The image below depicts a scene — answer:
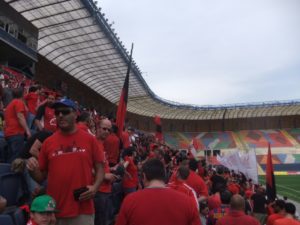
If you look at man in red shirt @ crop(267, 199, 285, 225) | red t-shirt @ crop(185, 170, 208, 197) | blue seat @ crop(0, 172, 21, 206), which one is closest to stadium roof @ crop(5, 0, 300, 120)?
red t-shirt @ crop(185, 170, 208, 197)

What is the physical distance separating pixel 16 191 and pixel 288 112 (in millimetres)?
48641

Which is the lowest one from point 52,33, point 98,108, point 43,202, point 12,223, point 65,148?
point 12,223

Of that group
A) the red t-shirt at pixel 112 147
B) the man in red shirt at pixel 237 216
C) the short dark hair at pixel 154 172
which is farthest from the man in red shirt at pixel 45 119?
the short dark hair at pixel 154 172

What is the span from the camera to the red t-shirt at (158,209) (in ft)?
8.19

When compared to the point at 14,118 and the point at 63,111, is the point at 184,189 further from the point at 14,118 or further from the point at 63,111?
the point at 14,118

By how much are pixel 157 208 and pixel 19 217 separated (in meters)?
1.42

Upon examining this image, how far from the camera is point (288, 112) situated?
48094mm

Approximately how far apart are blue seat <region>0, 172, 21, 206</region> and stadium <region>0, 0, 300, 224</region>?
10336 mm

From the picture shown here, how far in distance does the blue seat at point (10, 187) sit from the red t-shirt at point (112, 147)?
234 cm

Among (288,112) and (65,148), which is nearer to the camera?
(65,148)

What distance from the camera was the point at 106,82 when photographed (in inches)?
1271

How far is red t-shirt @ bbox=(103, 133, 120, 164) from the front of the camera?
6.08 meters

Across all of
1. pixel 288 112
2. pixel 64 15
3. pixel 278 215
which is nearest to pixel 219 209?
pixel 278 215

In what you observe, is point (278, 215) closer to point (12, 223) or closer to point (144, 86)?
point (12, 223)
